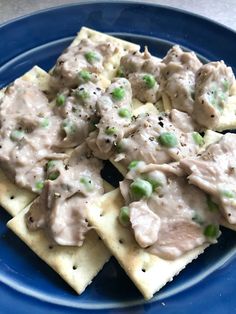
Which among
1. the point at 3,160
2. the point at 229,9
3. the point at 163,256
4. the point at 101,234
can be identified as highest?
the point at 3,160

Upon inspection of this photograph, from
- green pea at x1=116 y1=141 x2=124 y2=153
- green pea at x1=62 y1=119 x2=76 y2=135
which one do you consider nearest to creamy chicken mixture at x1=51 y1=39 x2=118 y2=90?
green pea at x1=62 y1=119 x2=76 y2=135

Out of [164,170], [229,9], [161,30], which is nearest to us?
[164,170]

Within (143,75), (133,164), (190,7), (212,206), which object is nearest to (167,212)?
(212,206)

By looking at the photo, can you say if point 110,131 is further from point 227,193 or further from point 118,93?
point 227,193

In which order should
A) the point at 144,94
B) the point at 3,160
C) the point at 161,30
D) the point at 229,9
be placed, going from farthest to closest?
the point at 229,9 → the point at 161,30 → the point at 144,94 → the point at 3,160

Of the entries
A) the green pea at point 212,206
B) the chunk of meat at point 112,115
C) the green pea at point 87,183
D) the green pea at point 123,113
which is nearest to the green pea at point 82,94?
the chunk of meat at point 112,115

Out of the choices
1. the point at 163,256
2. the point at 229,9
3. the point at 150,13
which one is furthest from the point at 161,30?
the point at 163,256

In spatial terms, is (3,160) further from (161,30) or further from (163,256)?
(161,30)
